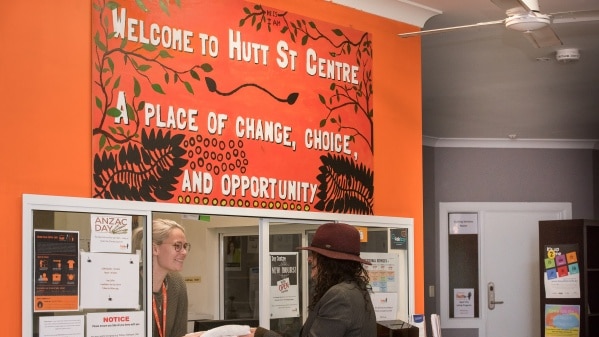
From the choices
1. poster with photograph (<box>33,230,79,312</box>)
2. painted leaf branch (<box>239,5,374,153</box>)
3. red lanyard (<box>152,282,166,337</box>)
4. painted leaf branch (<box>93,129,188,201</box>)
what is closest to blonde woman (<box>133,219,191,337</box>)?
red lanyard (<box>152,282,166,337</box>)

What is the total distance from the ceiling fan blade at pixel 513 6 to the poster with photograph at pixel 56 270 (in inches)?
94.9

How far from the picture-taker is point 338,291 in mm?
3725

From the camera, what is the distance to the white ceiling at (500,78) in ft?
20.9

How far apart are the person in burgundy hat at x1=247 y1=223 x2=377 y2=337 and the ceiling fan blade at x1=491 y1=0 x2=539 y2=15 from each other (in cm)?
156

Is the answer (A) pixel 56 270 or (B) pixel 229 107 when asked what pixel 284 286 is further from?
(A) pixel 56 270

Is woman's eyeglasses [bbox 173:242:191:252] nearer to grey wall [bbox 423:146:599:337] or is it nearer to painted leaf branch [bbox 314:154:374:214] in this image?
painted leaf branch [bbox 314:154:374:214]

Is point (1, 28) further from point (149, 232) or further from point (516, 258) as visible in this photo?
point (516, 258)

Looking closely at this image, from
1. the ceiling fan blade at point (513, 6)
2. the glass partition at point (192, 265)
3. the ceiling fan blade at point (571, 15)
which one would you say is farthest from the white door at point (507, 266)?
the ceiling fan blade at point (513, 6)

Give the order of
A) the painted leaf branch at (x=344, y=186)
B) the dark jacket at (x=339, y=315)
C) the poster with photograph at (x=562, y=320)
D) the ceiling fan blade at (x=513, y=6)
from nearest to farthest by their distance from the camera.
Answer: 1. the dark jacket at (x=339, y=315)
2. the ceiling fan blade at (x=513, y=6)
3. the painted leaf branch at (x=344, y=186)
4. the poster with photograph at (x=562, y=320)

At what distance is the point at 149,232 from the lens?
4418 millimetres

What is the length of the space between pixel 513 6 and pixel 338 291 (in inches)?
75.5

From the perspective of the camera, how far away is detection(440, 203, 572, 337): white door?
1192 centimetres

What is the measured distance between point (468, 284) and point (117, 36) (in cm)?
856

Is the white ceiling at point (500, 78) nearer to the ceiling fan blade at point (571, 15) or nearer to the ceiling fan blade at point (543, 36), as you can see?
the ceiling fan blade at point (543, 36)
